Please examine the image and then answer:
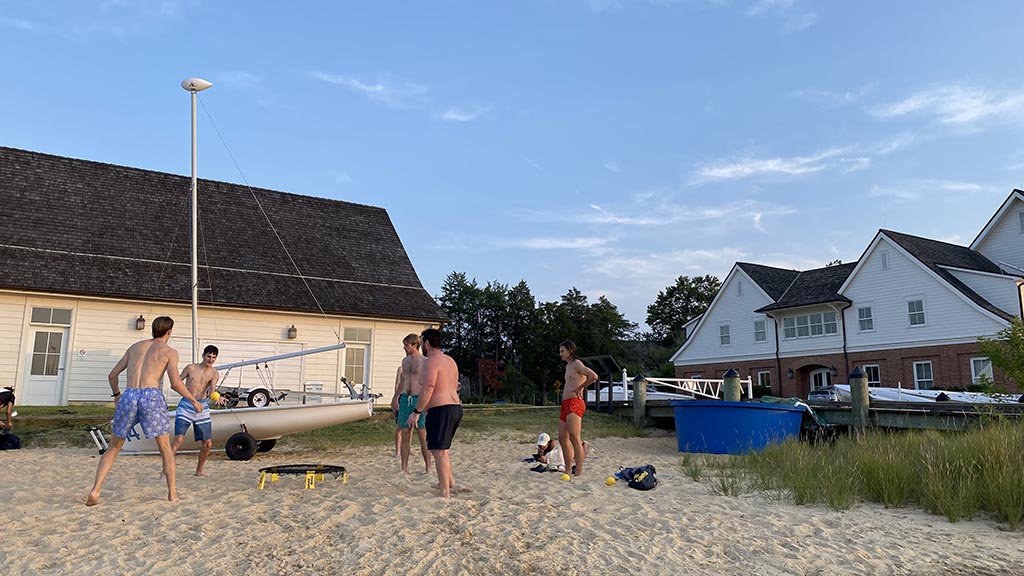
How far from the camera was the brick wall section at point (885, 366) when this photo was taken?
92.7 ft

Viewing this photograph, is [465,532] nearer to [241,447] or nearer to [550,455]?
[550,455]

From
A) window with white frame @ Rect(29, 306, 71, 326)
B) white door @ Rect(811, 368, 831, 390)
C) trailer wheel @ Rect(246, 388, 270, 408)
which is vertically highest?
window with white frame @ Rect(29, 306, 71, 326)

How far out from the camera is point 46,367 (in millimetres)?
18734

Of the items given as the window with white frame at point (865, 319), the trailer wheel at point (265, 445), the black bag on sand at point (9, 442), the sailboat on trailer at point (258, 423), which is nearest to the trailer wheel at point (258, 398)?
the sailboat on trailer at point (258, 423)

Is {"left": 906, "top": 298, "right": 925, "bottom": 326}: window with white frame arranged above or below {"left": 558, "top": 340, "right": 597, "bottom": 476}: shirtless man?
above

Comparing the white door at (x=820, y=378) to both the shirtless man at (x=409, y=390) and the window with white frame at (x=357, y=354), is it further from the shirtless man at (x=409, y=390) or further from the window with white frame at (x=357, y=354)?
the shirtless man at (x=409, y=390)

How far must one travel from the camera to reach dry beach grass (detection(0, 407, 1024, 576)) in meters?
5.43

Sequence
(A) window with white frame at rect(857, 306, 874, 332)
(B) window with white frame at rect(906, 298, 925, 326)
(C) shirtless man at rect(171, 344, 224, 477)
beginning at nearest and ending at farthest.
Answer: (C) shirtless man at rect(171, 344, 224, 477) → (B) window with white frame at rect(906, 298, 925, 326) → (A) window with white frame at rect(857, 306, 874, 332)

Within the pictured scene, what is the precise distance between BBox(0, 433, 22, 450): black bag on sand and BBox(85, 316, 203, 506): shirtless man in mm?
7472

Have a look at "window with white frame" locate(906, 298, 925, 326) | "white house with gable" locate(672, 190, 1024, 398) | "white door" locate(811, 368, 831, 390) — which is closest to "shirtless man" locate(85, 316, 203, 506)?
"white house with gable" locate(672, 190, 1024, 398)

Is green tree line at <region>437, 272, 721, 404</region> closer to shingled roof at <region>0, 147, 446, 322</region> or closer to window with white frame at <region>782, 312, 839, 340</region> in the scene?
window with white frame at <region>782, 312, 839, 340</region>

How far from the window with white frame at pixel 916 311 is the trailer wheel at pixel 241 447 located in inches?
1103

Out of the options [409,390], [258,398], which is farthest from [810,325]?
[409,390]

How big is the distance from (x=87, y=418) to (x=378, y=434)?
20.1 ft
